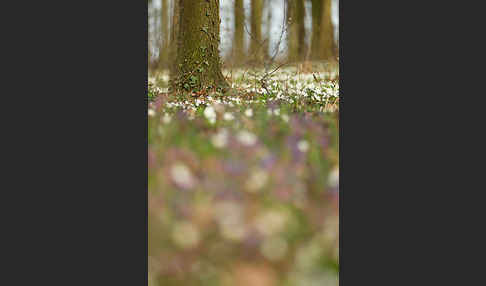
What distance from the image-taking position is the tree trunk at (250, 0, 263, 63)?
4.14m

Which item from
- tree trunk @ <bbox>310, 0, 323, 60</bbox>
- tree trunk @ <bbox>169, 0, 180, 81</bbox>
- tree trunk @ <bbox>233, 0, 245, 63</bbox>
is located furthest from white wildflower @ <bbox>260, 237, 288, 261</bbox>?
tree trunk @ <bbox>310, 0, 323, 60</bbox>

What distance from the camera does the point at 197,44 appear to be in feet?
12.0

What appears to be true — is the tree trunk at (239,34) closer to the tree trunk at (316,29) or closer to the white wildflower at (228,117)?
the tree trunk at (316,29)

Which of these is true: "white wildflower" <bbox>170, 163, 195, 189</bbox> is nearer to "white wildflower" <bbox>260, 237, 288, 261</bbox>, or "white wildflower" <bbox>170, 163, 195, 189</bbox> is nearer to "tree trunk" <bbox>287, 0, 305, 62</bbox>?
"white wildflower" <bbox>260, 237, 288, 261</bbox>

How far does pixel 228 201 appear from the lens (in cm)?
186

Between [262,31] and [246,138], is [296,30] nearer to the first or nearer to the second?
[262,31]

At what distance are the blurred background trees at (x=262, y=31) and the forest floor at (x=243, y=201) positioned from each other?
1.01 meters

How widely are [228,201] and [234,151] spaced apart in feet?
1.21

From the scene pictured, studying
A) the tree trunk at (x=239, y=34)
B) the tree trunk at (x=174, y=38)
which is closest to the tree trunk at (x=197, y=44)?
the tree trunk at (x=174, y=38)

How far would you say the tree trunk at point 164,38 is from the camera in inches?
141

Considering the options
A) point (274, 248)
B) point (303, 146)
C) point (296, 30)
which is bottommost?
point (274, 248)

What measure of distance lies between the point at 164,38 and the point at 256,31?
3.91ft

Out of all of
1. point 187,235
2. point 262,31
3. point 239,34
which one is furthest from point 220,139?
point 262,31

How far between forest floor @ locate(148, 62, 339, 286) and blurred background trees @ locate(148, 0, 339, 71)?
3.31 feet
